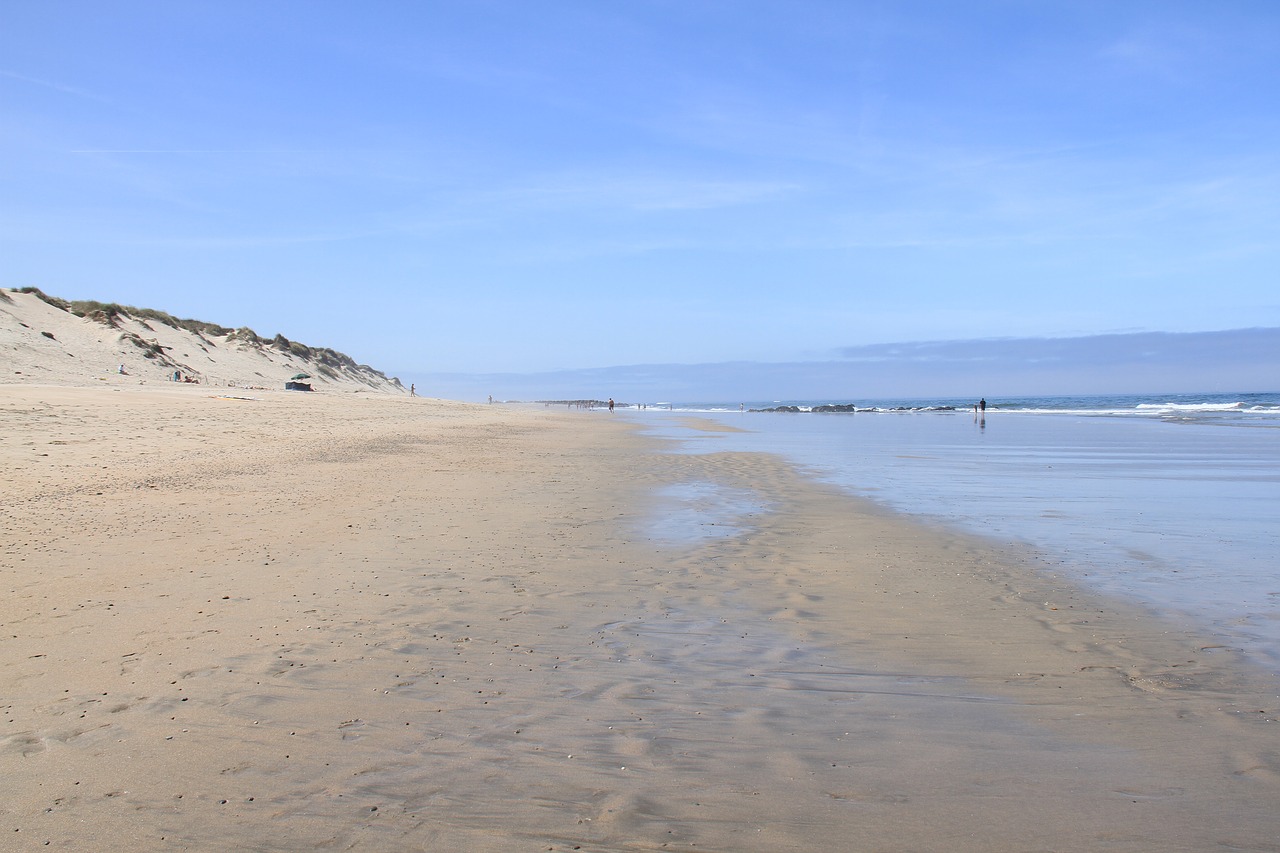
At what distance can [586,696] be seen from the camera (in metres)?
4.77

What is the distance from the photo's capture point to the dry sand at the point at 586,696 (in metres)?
3.39

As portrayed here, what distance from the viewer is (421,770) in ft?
12.4

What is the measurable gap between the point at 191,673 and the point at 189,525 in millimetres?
4920

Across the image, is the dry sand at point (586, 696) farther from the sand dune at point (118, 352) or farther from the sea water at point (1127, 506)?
the sand dune at point (118, 352)

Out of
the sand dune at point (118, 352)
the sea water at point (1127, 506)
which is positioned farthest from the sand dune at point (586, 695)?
the sand dune at point (118, 352)

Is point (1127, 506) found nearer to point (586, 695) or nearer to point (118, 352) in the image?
point (586, 695)

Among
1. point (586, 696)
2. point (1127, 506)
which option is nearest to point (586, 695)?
point (586, 696)

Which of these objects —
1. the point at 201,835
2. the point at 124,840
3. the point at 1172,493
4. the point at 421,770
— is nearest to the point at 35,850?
the point at 124,840

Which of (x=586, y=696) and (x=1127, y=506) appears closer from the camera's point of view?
(x=586, y=696)

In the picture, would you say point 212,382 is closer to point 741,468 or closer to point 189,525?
point 741,468

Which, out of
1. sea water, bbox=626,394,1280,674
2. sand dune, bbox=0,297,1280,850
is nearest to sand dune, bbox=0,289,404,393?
sea water, bbox=626,394,1280,674

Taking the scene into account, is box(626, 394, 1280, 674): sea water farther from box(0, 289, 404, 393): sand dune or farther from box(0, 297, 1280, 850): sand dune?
box(0, 289, 404, 393): sand dune

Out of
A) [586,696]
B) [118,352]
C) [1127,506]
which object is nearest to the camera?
[586,696]

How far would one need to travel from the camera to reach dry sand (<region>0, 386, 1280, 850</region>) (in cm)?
339
